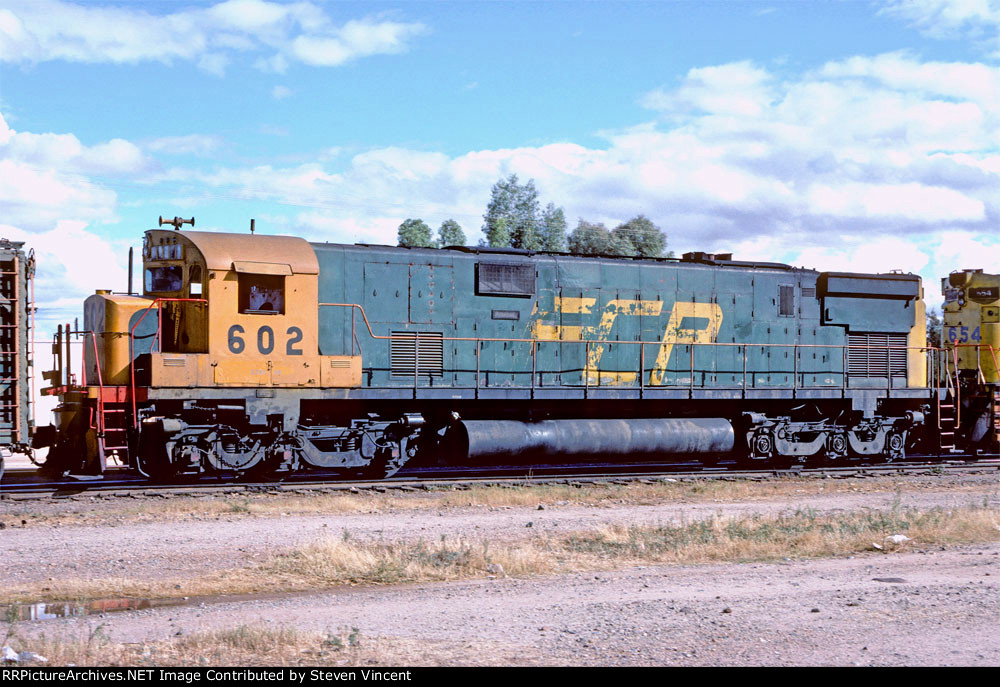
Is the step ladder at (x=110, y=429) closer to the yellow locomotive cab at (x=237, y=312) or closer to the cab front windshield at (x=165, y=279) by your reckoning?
the yellow locomotive cab at (x=237, y=312)

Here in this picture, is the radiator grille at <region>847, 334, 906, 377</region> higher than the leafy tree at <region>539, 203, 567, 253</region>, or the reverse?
the leafy tree at <region>539, 203, 567, 253</region>

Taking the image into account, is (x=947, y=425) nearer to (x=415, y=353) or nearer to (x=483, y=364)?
(x=483, y=364)

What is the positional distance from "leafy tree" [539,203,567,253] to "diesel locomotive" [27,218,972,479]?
38.2m

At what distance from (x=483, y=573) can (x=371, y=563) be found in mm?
996

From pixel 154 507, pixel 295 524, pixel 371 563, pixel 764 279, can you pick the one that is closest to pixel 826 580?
pixel 371 563

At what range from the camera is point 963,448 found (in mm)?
19844

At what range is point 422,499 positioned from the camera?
13367 millimetres

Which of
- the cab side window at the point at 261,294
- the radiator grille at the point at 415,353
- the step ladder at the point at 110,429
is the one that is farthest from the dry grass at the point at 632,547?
the radiator grille at the point at 415,353

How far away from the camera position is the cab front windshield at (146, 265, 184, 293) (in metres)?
14.2

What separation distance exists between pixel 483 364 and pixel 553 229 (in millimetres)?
43411

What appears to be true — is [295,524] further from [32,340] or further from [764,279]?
[764,279]

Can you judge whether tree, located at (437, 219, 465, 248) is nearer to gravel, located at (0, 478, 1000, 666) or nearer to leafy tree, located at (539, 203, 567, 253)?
leafy tree, located at (539, 203, 567, 253)

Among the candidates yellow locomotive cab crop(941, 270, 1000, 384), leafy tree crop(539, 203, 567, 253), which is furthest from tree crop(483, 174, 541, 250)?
yellow locomotive cab crop(941, 270, 1000, 384)

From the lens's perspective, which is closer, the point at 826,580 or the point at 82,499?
the point at 826,580
